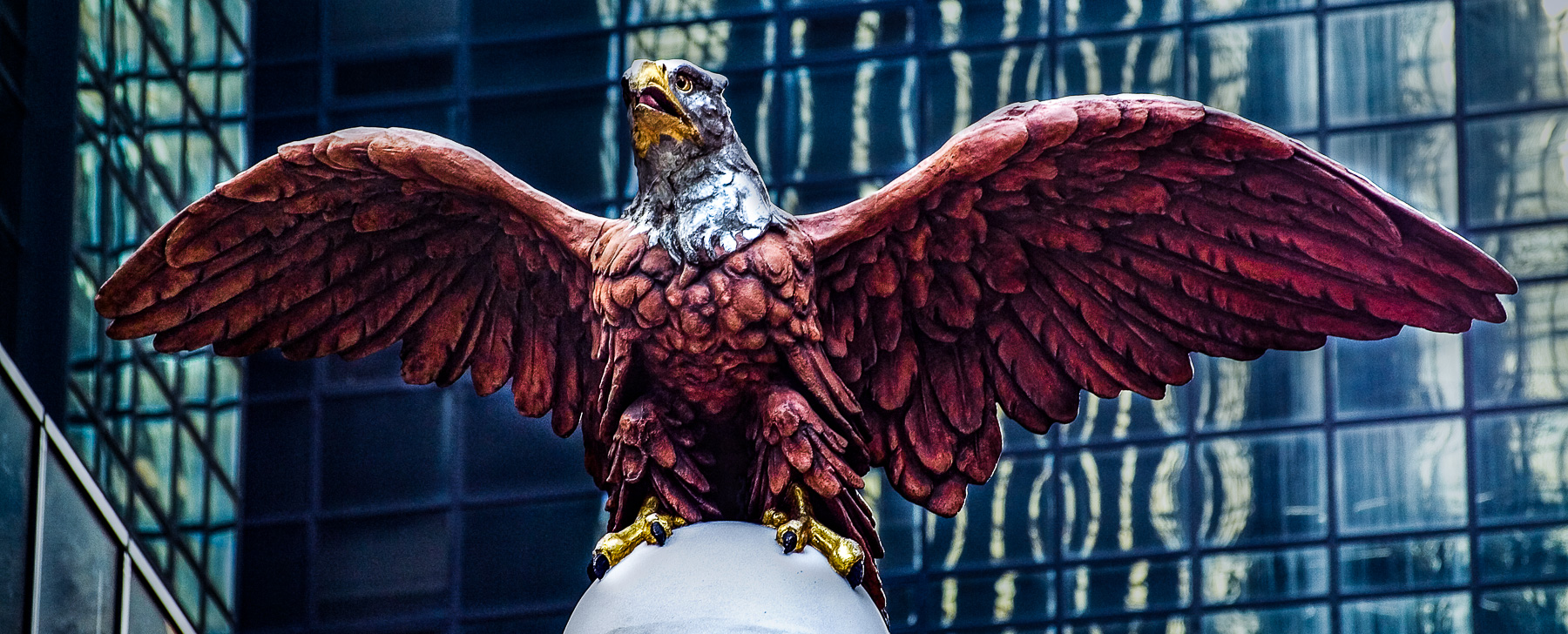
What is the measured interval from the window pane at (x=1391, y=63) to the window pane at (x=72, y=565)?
8.37m

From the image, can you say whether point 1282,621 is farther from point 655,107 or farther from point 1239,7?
point 655,107

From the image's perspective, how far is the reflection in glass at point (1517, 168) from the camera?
47.2ft

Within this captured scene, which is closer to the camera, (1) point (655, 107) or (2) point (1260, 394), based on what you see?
(1) point (655, 107)

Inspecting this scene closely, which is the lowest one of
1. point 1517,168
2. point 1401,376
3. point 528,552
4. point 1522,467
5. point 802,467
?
point 528,552

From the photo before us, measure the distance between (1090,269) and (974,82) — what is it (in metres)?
7.94

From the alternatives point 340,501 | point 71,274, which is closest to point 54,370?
→ point 71,274

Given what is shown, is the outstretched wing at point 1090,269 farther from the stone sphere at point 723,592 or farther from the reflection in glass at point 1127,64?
the reflection in glass at point 1127,64

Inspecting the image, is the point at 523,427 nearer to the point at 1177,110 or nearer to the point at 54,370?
the point at 54,370

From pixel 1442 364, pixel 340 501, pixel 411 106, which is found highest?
pixel 411 106

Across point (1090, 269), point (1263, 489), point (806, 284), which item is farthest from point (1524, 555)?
point (806, 284)

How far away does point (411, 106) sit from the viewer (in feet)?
51.0

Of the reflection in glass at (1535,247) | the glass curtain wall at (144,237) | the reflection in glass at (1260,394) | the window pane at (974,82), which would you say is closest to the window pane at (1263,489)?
the reflection in glass at (1260,394)

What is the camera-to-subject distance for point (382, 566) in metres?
15.2

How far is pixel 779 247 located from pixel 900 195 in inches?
16.1
